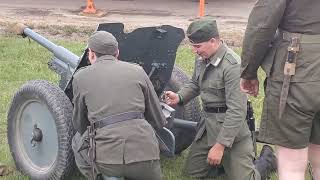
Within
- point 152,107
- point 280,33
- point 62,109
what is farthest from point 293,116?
point 62,109

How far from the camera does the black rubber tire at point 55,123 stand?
443 cm

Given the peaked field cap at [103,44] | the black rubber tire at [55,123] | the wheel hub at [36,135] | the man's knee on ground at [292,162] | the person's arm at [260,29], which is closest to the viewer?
the person's arm at [260,29]

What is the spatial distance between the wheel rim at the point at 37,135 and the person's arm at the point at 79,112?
0.50 meters

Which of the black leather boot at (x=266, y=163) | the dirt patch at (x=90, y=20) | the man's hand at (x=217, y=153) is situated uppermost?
the man's hand at (x=217, y=153)

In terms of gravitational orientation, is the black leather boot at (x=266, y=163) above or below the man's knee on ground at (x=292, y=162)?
below

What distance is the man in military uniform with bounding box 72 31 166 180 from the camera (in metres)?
3.80

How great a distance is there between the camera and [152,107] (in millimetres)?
4039

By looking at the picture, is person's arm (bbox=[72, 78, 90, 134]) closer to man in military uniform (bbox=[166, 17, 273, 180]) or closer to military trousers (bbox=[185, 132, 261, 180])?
man in military uniform (bbox=[166, 17, 273, 180])

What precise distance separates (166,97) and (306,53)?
176 cm

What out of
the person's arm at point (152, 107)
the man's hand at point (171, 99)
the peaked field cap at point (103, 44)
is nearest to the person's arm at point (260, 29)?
the person's arm at point (152, 107)

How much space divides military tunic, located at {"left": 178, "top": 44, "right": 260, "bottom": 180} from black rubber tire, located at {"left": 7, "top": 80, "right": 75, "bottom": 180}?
0.95 m

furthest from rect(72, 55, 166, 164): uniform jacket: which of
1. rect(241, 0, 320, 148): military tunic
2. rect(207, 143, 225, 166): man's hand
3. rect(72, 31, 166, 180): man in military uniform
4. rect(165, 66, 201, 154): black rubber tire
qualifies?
rect(165, 66, 201, 154): black rubber tire

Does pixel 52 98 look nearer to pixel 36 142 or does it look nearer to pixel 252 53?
pixel 36 142

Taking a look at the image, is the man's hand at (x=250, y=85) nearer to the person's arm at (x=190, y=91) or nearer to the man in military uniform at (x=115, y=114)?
the man in military uniform at (x=115, y=114)
